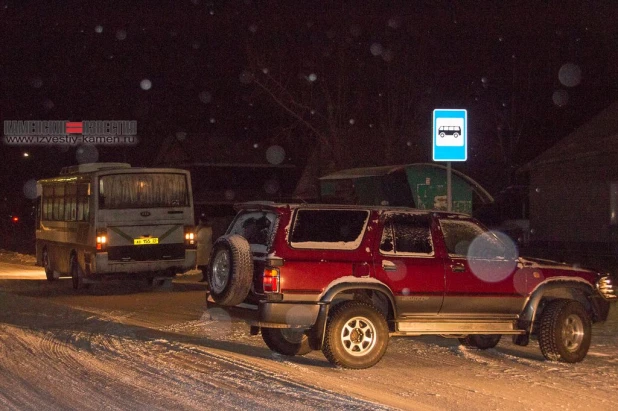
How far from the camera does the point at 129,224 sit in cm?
2059

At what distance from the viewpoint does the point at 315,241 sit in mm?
10461

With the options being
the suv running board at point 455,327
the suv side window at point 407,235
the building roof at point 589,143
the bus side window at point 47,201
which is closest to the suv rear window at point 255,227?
the suv side window at point 407,235

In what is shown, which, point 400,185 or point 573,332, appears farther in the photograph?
point 400,185

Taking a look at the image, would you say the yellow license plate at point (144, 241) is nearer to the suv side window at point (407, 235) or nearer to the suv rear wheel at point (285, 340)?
the suv rear wheel at point (285, 340)

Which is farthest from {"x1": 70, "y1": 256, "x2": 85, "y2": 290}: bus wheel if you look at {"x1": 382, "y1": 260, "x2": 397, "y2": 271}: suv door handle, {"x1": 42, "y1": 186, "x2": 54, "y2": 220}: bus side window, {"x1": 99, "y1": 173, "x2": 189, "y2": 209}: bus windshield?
{"x1": 382, "y1": 260, "x2": 397, "y2": 271}: suv door handle

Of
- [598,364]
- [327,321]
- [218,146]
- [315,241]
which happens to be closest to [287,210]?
[315,241]

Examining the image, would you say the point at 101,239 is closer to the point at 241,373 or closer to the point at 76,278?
the point at 76,278

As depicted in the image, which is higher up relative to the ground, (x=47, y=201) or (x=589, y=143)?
(x=589, y=143)

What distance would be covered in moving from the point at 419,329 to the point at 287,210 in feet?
6.73

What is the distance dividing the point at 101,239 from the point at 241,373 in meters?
11.2

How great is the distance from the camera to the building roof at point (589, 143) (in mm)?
30984

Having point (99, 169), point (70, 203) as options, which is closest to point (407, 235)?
point (99, 169)

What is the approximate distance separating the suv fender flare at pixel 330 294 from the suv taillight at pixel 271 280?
530 mm

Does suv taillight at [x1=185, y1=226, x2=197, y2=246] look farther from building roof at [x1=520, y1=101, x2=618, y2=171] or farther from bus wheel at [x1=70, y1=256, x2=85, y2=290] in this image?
building roof at [x1=520, y1=101, x2=618, y2=171]
